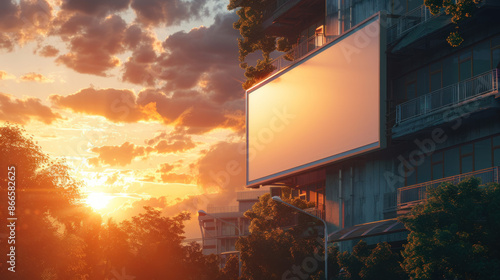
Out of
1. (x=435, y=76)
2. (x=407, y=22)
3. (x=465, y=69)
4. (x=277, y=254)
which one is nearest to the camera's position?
(x=465, y=69)

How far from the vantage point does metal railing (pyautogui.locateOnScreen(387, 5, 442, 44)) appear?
49750mm

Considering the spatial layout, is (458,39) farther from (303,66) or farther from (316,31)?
(316,31)

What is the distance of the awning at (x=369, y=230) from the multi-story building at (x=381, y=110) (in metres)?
0.13

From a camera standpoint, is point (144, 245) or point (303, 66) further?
point (144, 245)

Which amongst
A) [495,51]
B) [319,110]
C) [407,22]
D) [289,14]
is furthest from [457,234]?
[289,14]

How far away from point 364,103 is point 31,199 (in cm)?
2423

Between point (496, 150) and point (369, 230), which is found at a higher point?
point (496, 150)

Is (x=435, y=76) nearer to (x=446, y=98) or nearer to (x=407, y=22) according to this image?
(x=446, y=98)

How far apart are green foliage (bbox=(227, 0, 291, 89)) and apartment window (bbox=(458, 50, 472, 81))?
30467 mm

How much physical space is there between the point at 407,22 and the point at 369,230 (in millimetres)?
13749

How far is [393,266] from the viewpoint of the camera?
4425 cm

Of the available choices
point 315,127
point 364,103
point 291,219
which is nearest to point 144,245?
point 291,219

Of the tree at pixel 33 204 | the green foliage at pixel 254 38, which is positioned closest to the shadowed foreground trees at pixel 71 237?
the tree at pixel 33 204

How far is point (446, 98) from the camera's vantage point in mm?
46969
